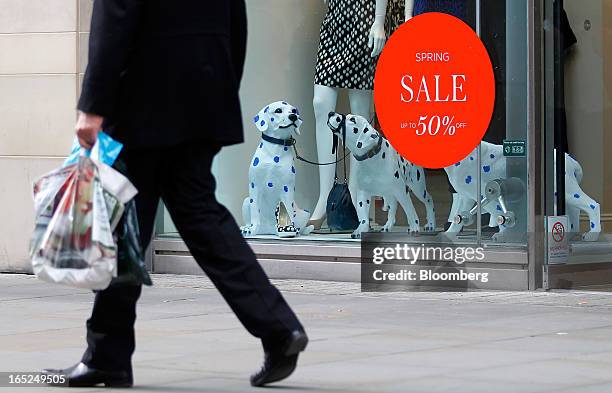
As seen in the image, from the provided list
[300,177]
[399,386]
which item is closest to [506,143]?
[300,177]

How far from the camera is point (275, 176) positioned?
11172 millimetres

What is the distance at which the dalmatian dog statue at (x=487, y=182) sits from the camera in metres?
10.0

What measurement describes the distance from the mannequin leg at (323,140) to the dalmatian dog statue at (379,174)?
0.24ft

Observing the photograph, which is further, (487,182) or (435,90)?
(435,90)

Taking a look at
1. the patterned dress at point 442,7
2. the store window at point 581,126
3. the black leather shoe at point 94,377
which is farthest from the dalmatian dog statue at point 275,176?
the black leather shoe at point 94,377

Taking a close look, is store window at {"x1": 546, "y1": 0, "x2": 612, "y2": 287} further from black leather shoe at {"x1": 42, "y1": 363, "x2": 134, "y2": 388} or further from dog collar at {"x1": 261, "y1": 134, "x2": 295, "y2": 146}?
black leather shoe at {"x1": 42, "y1": 363, "x2": 134, "y2": 388}

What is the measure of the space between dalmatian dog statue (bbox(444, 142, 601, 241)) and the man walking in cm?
467

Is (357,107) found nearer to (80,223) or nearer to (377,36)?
(377,36)

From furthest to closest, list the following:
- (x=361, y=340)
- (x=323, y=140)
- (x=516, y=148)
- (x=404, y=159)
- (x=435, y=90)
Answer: (x=323, y=140), (x=404, y=159), (x=435, y=90), (x=516, y=148), (x=361, y=340)

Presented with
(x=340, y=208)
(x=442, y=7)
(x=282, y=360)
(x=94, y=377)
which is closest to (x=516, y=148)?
(x=442, y=7)

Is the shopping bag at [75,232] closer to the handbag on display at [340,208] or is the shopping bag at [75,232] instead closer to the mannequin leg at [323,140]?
the handbag on display at [340,208]

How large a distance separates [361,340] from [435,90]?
336 centimetres

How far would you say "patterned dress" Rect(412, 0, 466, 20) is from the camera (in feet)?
33.2

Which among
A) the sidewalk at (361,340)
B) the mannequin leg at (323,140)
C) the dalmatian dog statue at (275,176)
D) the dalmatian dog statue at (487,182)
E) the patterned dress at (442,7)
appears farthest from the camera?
the dalmatian dog statue at (275,176)
